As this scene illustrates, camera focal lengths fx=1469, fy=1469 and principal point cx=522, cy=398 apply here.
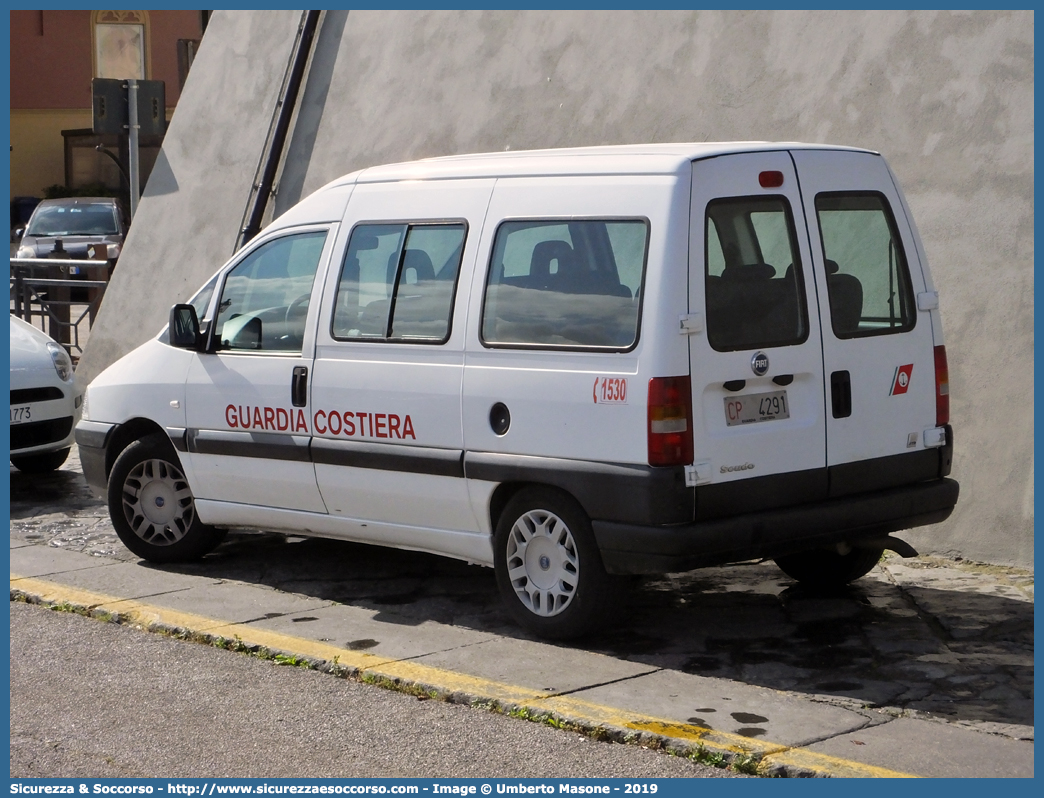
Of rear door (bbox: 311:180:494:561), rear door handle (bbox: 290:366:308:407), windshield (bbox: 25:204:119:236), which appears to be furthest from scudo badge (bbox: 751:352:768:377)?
windshield (bbox: 25:204:119:236)

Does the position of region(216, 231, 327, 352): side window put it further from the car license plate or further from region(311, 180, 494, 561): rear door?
the car license plate

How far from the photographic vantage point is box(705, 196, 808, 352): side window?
224 inches

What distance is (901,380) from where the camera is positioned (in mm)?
6172

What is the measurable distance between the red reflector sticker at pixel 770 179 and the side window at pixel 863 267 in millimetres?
212

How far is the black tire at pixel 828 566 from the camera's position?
6801 mm

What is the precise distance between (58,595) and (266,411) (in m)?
1.31

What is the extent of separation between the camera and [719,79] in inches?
336

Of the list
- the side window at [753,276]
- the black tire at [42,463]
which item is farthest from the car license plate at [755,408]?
the black tire at [42,463]

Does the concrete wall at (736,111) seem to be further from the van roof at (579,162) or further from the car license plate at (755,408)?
the car license plate at (755,408)

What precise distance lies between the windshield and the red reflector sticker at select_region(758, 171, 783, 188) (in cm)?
2065

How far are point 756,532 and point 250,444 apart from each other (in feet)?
8.49

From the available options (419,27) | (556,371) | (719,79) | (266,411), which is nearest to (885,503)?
(556,371)

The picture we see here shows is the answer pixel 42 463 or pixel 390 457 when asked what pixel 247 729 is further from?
pixel 42 463

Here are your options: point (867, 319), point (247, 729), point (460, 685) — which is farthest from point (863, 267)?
point (247, 729)
